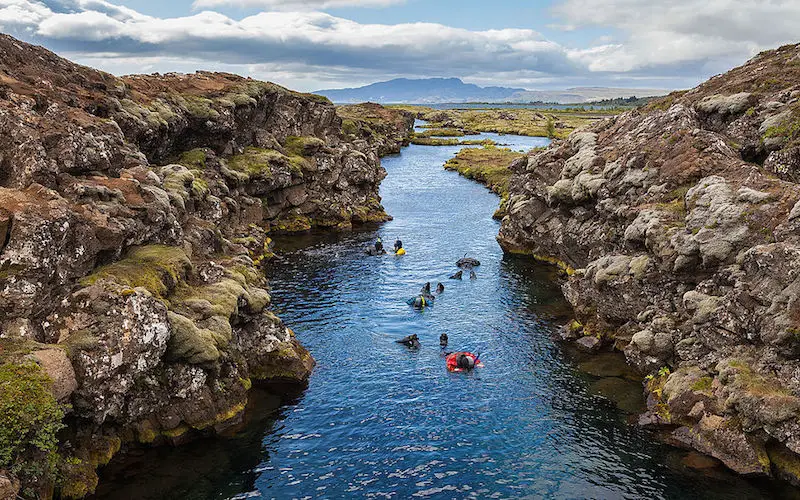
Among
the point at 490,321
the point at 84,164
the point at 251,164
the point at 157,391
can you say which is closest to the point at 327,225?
the point at 251,164

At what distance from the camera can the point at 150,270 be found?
39625 millimetres

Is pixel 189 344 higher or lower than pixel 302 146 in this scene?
lower

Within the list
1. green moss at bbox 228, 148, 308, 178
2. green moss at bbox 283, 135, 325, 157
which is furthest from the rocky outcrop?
green moss at bbox 283, 135, 325, 157

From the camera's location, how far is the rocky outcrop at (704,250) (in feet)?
114

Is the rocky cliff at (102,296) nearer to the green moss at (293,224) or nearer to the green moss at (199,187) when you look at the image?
the green moss at (199,187)

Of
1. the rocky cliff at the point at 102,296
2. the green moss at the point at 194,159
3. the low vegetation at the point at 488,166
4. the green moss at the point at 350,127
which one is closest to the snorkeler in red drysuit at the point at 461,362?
the rocky cliff at the point at 102,296

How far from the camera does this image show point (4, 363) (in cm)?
2788

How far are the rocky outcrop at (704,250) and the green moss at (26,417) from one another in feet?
116

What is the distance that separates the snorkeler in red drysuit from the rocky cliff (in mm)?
11603

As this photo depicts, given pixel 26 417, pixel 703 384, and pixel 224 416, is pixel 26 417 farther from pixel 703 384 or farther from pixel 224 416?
pixel 703 384

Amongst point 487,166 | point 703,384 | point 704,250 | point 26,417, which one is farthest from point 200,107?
point 487,166

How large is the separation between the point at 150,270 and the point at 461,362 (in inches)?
972

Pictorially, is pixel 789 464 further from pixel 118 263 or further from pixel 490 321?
pixel 118 263

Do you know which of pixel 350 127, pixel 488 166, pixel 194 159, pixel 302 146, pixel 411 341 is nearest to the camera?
pixel 411 341
